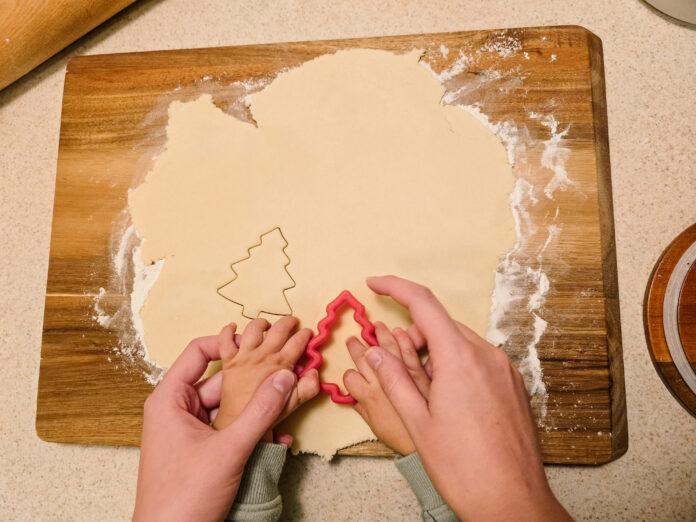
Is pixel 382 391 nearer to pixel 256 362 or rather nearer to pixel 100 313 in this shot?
pixel 256 362

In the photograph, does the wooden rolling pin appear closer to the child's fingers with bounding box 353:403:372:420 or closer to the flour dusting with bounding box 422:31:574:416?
the flour dusting with bounding box 422:31:574:416

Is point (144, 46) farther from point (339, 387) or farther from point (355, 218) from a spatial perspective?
point (339, 387)

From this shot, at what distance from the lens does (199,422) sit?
68 cm

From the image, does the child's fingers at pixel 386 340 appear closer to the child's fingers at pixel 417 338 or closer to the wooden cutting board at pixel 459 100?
the child's fingers at pixel 417 338

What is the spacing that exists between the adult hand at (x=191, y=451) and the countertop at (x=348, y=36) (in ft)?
0.63

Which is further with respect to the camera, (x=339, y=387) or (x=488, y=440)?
(x=339, y=387)

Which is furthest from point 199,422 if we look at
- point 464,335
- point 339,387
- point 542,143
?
point 542,143

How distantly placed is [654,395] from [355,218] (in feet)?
1.65

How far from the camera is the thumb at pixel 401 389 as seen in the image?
63 centimetres

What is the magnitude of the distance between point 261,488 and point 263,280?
0.93ft

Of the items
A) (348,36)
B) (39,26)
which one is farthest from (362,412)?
(39,26)

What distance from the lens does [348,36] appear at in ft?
2.98

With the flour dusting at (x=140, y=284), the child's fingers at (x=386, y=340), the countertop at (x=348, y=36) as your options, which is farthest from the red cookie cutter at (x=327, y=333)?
the flour dusting at (x=140, y=284)

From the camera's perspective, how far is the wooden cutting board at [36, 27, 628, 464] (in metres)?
0.75
